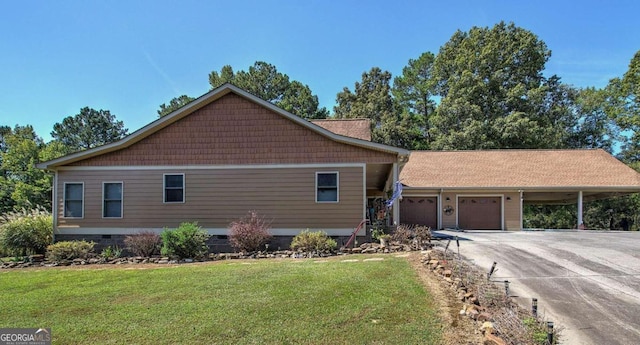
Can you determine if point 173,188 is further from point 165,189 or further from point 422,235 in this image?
point 422,235

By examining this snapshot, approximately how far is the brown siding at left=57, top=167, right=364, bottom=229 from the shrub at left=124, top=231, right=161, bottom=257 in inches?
45.8

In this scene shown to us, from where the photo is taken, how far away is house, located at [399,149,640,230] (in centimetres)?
1809

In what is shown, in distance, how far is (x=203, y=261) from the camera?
32.9 feet

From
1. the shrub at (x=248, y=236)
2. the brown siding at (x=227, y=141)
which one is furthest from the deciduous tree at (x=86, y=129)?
the shrub at (x=248, y=236)

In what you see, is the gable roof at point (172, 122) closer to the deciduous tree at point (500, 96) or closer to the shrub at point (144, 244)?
the shrub at point (144, 244)

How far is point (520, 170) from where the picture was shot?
1941 centimetres

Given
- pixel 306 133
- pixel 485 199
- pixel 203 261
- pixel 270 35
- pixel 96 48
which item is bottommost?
pixel 203 261

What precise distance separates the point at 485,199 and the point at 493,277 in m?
13.2

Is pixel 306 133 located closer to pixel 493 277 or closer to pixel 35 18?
pixel 493 277

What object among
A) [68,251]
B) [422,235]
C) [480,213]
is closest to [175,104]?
[68,251]

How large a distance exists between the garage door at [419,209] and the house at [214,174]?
6.83 meters

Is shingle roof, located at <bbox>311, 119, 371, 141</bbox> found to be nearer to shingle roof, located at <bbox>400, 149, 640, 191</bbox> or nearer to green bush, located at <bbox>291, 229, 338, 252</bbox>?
shingle roof, located at <bbox>400, 149, 640, 191</bbox>

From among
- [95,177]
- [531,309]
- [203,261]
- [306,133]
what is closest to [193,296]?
[203,261]

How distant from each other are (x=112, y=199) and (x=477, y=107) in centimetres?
2677
